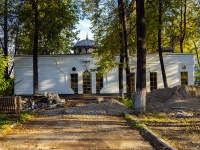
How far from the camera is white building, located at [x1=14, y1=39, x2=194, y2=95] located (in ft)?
108

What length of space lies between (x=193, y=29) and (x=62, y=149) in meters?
32.3

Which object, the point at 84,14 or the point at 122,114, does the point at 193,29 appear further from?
the point at 122,114

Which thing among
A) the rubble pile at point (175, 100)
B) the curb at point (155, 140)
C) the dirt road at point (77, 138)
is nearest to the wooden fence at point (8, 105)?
the dirt road at point (77, 138)

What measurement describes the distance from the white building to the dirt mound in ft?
43.1

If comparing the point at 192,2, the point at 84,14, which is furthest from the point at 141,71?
the point at 192,2

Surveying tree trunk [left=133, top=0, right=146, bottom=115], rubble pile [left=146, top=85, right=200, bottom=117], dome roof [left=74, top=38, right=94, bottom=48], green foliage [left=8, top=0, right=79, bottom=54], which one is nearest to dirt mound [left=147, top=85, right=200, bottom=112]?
rubble pile [left=146, top=85, right=200, bottom=117]

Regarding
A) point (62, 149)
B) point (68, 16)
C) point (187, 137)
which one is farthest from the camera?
point (68, 16)

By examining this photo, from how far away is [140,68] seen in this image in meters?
15.3

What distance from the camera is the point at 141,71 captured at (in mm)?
15227

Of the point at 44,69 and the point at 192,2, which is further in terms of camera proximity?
the point at 192,2

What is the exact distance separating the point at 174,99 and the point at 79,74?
54.8 ft

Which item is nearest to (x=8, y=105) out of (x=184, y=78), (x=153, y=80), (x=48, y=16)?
(x=48, y=16)

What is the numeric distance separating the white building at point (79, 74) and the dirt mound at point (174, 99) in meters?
13.1

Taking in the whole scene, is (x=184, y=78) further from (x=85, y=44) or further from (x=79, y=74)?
(x=85, y=44)
